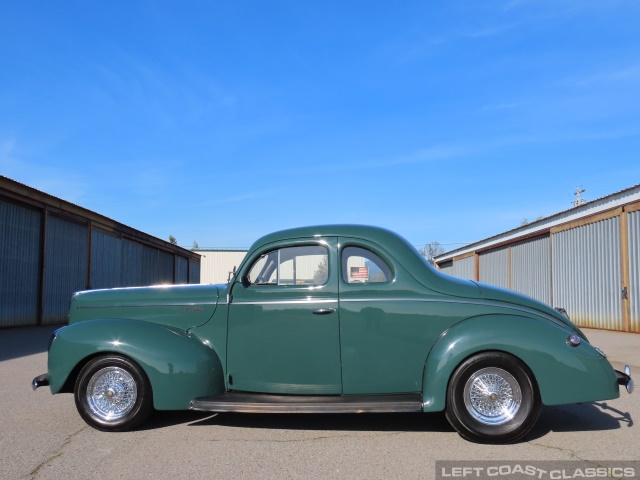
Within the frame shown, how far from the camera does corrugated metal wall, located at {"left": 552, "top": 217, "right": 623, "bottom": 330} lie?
48.2 ft

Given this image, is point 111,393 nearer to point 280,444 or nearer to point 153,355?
point 153,355

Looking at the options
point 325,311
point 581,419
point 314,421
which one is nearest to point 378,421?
point 314,421

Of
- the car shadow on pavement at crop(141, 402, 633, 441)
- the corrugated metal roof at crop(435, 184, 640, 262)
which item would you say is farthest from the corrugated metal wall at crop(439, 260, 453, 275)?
the car shadow on pavement at crop(141, 402, 633, 441)

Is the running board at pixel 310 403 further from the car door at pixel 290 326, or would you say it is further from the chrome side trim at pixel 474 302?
the chrome side trim at pixel 474 302

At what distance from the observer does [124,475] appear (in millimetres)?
3355

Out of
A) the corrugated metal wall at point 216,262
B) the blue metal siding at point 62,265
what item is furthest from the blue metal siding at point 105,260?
the corrugated metal wall at point 216,262

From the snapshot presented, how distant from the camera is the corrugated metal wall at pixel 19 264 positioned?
50.4ft

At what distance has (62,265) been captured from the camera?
18734 mm

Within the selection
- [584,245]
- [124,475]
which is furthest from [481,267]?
[124,475]

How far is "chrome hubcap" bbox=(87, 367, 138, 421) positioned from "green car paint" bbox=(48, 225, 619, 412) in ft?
0.68

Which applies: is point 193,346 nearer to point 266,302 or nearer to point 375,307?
point 266,302

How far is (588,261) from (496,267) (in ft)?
29.7

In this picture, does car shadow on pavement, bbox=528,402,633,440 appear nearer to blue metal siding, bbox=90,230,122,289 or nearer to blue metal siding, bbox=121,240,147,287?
blue metal siding, bbox=90,230,122,289

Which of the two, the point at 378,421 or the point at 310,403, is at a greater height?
the point at 310,403
